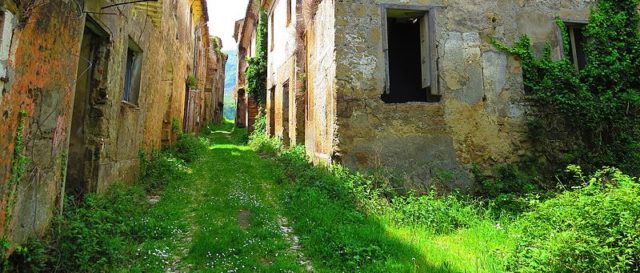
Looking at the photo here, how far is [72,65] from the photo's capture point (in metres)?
4.27

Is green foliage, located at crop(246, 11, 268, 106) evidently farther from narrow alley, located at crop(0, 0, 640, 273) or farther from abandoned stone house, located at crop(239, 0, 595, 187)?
abandoned stone house, located at crop(239, 0, 595, 187)

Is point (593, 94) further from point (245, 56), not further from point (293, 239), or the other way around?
point (245, 56)

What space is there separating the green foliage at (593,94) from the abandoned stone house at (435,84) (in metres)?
0.31

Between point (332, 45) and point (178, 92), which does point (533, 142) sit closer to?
point (332, 45)

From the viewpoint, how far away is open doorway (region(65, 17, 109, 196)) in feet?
17.3

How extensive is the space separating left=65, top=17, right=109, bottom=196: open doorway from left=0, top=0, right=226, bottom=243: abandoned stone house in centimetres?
1

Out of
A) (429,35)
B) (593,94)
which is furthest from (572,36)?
(429,35)

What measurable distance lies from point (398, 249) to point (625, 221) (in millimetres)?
2190

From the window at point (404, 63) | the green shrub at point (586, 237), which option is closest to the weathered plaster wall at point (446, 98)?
the window at point (404, 63)

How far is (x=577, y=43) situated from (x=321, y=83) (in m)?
5.93

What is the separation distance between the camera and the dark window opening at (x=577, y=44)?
7.97 m

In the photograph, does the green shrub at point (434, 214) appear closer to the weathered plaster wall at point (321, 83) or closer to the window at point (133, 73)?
the weathered plaster wall at point (321, 83)

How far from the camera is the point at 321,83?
8070 mm

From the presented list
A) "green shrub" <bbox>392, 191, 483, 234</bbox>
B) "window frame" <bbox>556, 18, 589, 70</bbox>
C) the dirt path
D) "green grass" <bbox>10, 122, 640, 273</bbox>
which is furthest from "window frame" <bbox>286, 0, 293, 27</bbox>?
"green shrub" <bbox>392, 191, 483, 234</bbox>
